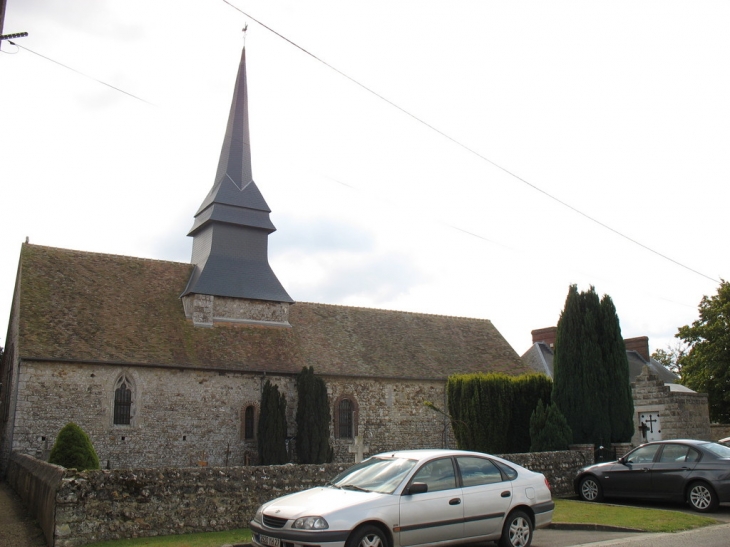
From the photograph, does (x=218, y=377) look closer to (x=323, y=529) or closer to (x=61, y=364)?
(x=61, y=364)

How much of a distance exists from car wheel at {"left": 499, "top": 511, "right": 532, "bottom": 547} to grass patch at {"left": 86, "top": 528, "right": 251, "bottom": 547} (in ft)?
12.6

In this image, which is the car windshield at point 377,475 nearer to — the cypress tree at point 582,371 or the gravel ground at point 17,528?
the gravel ground at point 17,528

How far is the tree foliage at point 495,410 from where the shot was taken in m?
21.4

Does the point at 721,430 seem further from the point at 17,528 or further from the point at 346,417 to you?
the point at 17,528

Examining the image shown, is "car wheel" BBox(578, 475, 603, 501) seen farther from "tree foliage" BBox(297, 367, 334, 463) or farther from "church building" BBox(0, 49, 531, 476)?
"tree foliage" BBox(297, 367, 334, 463)

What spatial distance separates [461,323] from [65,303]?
1874cm

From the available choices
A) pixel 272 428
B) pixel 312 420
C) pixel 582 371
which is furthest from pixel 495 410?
pixel 272 428

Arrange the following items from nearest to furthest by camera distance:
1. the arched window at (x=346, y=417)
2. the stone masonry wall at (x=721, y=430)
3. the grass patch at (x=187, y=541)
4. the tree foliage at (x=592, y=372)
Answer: the grass patch at (x=187, y=541) → the tree foliage at (x=592, y=372) → the arched window at (x=346, y=417) → the stone masonry wall at (x=721, y=430)

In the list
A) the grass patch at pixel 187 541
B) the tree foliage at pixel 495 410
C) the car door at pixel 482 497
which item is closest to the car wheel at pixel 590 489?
the car door at pixel 482 497

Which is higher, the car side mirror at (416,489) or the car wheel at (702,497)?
the car side mirror at (416,489)

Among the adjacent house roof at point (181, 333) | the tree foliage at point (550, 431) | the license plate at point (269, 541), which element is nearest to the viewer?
the license plate at point (269, 541)

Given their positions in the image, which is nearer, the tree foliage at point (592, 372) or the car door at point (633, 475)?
the car door at point (633, 475)

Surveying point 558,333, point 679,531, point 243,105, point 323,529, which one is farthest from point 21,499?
point 243,105

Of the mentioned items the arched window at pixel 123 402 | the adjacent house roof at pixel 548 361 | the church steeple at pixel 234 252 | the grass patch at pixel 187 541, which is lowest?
the grass patch at pixel 187 541
